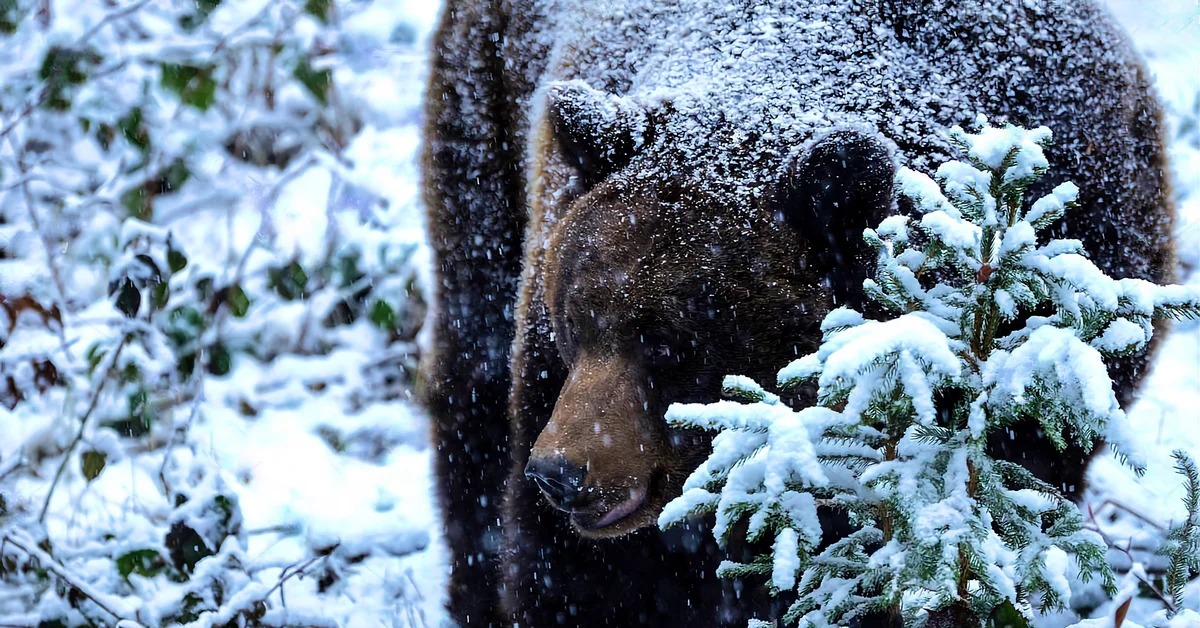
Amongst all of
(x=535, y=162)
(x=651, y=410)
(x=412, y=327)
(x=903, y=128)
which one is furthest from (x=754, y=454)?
(x=412, y=327)

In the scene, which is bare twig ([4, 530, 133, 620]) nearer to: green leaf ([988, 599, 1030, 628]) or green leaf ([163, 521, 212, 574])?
green leaf ([163, 521, 212, 574])

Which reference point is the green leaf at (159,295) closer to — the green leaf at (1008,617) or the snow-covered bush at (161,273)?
the snow-covered bush at (161,273)

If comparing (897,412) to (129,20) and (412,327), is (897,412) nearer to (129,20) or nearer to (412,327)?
(412,327)

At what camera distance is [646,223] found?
2453mm

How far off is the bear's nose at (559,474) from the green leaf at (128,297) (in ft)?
6.85

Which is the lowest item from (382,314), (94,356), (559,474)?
(382,314)

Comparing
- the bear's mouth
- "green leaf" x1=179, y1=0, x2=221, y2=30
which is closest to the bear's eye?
the bear's mouth

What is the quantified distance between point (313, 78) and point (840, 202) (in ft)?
14.1

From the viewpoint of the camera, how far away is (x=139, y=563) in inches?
126

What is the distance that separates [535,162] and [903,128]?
1119 mm

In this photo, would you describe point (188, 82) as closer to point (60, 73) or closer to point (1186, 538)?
point (60, 73)

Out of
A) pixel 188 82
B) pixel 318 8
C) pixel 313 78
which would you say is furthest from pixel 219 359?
pixel 318 8

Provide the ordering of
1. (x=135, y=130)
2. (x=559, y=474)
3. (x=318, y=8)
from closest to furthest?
1. (x=559, y=474)
2. (x=135, y=130)
3. (x=318, y=8)

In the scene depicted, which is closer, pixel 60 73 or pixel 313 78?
pixel 60 73
